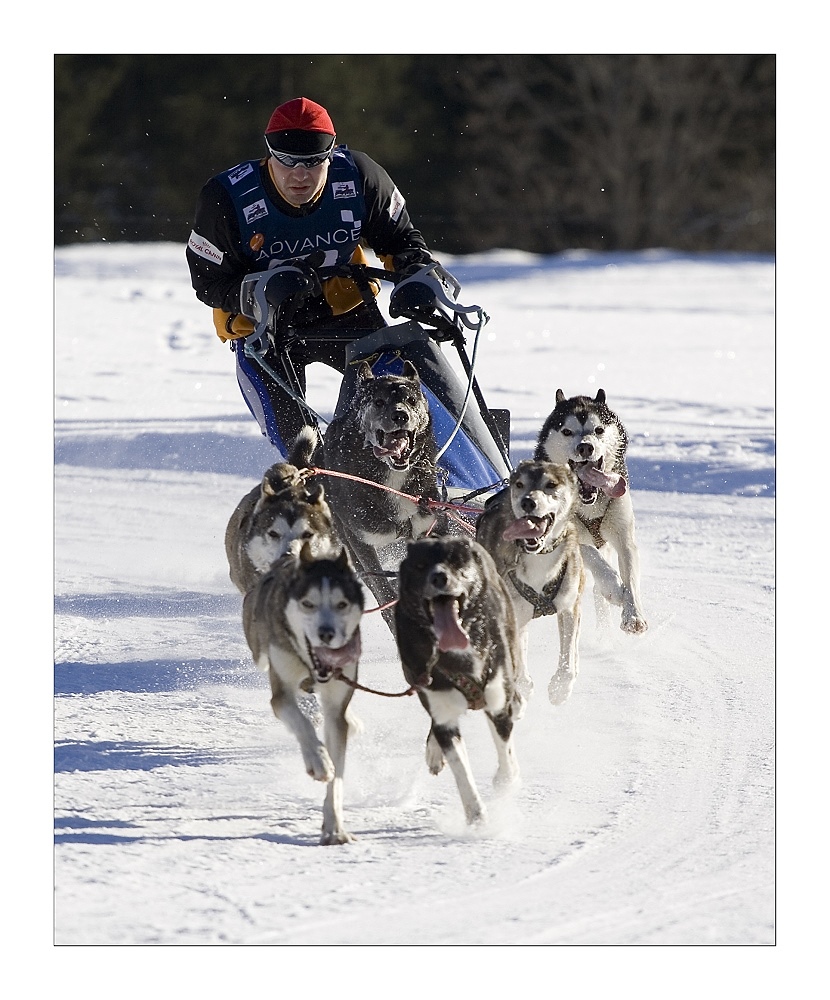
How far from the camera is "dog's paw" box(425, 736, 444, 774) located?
134 inches

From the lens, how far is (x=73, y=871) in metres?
3.02

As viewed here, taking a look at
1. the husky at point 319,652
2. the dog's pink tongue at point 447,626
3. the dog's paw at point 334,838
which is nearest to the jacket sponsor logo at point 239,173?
the husky at point 319,652

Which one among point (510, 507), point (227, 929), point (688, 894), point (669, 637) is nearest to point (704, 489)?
point (669, 637)

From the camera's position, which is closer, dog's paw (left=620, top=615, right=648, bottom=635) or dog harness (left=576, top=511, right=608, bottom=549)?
dog's paw (left=620, top=615, right=648, bottom=635)

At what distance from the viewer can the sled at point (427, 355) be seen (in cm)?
438

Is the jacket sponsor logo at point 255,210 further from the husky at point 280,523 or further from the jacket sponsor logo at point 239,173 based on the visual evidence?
the husky at point 280,523

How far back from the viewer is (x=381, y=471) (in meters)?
4.27

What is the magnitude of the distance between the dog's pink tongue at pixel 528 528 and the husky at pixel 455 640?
407mm

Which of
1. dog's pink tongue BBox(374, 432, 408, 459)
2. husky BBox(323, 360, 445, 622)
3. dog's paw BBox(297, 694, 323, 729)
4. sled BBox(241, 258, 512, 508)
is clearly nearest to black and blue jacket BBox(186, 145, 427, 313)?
sled BBox(241, 258, 512, 508)

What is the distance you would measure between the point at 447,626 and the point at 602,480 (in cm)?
119

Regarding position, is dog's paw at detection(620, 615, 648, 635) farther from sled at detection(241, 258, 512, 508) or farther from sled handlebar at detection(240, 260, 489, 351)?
sled handlebar at detection(240, 260, 489, 351)

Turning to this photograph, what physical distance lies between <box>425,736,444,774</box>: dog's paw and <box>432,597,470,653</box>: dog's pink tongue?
1.33ft
